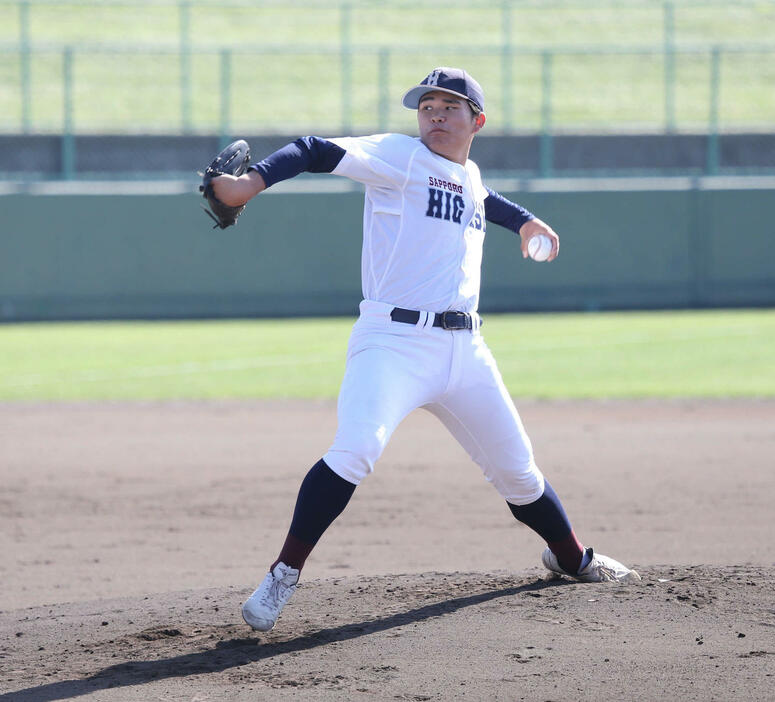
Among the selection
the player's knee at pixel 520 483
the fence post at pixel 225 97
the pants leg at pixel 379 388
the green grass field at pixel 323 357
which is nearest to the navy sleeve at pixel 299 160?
the pants leg at pixel 379 388

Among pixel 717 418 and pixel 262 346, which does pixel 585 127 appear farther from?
pixel 717 418

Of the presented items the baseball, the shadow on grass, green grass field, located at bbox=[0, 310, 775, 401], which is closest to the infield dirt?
the shadow on grass

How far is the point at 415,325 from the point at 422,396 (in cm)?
25

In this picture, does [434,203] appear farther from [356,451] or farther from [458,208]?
[356,451]

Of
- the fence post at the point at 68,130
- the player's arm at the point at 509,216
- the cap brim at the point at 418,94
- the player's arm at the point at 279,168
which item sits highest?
the fence post at the point at 68,130

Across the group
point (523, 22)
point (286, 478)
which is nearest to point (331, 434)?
point (286, 478)

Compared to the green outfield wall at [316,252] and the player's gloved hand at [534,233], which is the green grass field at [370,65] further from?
the player's gloved hand at [534,233]

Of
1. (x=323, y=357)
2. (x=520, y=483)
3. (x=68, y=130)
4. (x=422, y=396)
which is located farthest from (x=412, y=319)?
(x=68, y=130)

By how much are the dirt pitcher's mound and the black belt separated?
1.07 meters

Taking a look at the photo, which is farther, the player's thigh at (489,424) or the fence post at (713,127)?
the fence post at (713,127)

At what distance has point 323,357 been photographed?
1341 centimetres

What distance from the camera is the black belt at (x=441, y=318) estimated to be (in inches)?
168

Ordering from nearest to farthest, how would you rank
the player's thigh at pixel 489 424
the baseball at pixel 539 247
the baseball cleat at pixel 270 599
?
1. the baseball cleat at pixel 270 599
2. the player's thigh at pixel 489 424
3. the baseball at pixel 539 247

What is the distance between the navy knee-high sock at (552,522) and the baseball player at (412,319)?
0.04m
